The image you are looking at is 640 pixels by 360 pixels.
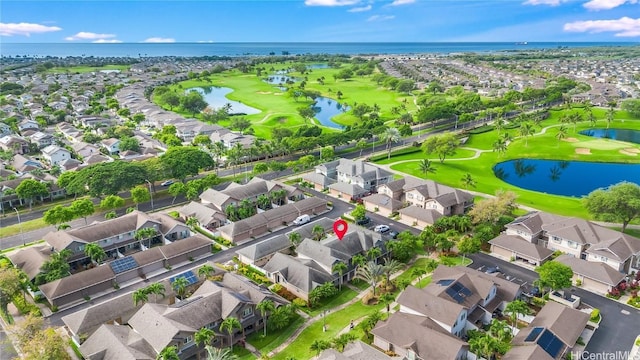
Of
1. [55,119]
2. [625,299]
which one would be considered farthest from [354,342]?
[55,119]

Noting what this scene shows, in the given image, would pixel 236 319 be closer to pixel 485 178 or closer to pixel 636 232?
pixel 636 232

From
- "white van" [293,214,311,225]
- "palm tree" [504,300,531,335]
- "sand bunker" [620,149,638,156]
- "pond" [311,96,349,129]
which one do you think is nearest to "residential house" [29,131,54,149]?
"white van" [293,214,311,225]

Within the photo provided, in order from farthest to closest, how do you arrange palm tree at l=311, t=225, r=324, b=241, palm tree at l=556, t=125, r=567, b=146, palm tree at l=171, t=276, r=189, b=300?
palm tree at l=556, t=125, r=567, b=146 < palm tree at l=311, t=225, r=324, b=241 < palm tree at l=171, t=276, r=189, b=300

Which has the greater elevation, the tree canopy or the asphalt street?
the tree canopy

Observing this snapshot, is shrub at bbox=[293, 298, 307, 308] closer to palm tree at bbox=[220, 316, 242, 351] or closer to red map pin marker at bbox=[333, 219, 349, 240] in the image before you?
palm tree at bbox=[220, 316, 242, 351]

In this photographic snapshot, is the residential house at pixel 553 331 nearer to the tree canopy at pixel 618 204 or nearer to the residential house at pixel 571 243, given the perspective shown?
the residential house at pixel 571 243

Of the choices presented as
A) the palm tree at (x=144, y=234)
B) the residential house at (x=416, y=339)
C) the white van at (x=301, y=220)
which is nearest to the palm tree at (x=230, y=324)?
the residential house at (x=416, y=339)
